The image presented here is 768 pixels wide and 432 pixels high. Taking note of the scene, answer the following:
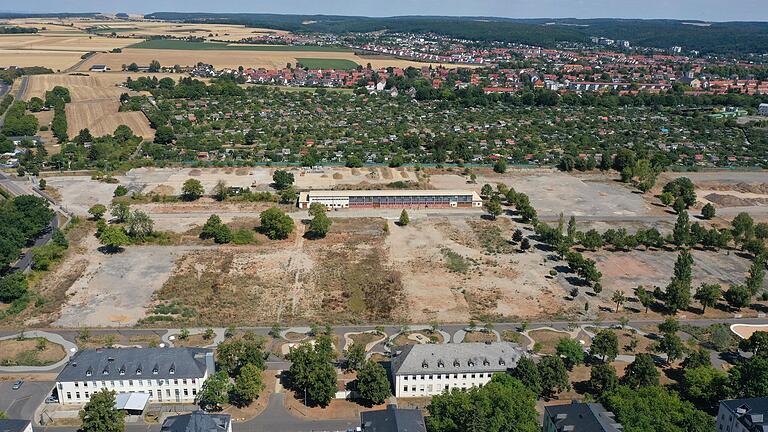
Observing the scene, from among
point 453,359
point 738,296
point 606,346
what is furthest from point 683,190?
point 453,359

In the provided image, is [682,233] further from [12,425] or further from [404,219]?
[12,425]

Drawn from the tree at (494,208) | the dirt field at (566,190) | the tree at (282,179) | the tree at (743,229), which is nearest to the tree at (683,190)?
the dirt field at (566,190)

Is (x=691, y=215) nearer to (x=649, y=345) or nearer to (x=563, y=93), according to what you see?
(x=649, y=345)

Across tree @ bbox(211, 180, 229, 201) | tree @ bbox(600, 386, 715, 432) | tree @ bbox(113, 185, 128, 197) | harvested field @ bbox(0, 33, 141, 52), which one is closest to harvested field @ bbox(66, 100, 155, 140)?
tree @ bbox(113, 185, 128, 197)

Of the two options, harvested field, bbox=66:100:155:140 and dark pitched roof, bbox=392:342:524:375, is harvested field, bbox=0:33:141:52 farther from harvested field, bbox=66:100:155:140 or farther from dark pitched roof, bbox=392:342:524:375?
dark pitched roof, bbox=392:342:524:375

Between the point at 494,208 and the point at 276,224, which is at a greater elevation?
the point at 494,208

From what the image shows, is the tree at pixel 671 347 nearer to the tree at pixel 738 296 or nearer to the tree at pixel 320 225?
the tree at pixel 738 296
